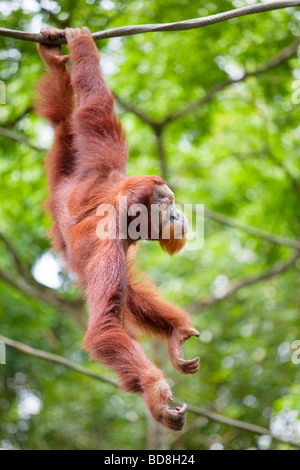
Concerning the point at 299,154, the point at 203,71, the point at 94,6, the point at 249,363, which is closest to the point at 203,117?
the point at 203,71

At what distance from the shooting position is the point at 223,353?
30.1ft

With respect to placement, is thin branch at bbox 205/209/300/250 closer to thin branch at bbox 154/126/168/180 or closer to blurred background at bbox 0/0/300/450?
blurred background at bbox 0/0/300/450

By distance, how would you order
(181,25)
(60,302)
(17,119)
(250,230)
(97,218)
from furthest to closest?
(60,302)
(250,230)
(17,119)
(97,218)
(181,25)

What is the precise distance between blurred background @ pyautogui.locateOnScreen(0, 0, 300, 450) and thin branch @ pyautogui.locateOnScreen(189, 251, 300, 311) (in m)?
0.03

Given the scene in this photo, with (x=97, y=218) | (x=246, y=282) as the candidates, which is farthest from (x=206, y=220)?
(x=97, y=218)

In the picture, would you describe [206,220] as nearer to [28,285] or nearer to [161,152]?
[161,152]

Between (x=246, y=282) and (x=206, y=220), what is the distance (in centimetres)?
138

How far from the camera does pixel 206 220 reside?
9.37m

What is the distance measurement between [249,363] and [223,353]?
0.52m

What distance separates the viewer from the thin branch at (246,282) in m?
8.14

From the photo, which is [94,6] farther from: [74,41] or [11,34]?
[11,34]

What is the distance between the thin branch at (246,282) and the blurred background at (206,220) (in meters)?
0.03

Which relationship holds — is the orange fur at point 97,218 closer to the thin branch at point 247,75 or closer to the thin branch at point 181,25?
the thin branch at point 181,25

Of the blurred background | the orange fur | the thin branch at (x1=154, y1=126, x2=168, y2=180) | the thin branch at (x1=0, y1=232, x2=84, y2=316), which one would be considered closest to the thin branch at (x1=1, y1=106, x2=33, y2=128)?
the blurred background
